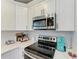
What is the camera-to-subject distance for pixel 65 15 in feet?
4.51

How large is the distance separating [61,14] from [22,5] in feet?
4.87

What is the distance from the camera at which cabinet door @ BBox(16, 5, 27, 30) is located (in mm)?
2482

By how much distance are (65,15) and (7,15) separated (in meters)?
1.50

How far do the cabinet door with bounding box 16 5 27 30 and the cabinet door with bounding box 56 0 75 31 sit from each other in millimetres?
1304

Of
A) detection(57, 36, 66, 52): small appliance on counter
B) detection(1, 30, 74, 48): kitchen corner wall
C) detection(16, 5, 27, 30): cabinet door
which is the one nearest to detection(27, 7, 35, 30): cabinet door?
detection(16, 5, 27, 30): cabinet door

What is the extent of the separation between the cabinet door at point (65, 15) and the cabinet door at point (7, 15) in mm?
1325

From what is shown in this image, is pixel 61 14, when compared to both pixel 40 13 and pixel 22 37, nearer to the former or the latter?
pixel 40 13

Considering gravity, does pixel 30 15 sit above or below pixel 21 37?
above

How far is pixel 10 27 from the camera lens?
229 centimetres

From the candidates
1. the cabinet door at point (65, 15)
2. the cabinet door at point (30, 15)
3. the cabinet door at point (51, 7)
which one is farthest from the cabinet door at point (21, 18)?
the cabinet door at point (65, 15)

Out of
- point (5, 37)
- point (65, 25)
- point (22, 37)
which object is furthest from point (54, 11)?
point (5, 37)

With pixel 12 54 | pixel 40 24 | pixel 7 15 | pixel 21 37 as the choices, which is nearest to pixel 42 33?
pixel 40 24

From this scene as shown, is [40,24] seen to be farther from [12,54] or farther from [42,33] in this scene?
[12,54]

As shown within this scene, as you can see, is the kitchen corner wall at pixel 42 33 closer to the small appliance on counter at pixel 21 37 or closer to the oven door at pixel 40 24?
the small appliance on counter at pixel 21 37
